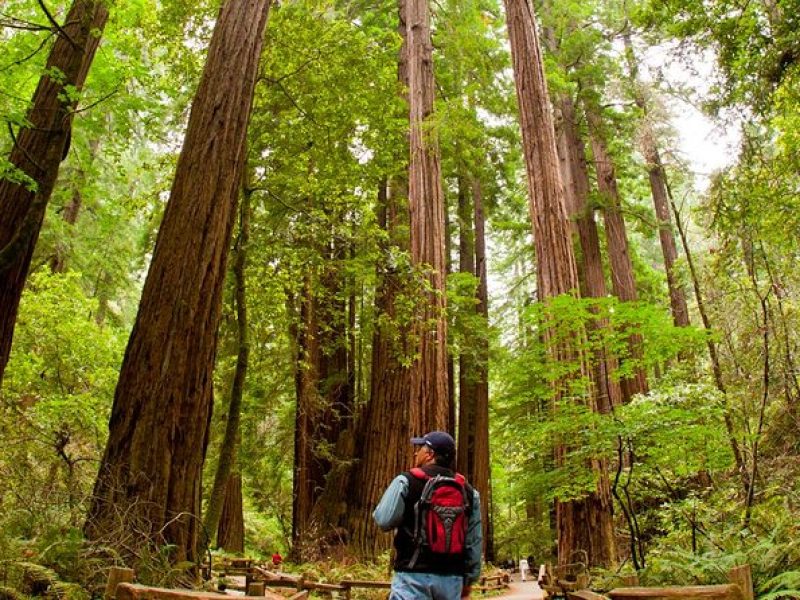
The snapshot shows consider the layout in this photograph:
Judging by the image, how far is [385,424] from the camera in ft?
36.1

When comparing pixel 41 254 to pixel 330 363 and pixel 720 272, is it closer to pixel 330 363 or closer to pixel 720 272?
pixel 330 363

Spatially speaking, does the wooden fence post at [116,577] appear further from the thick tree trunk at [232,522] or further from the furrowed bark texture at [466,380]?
the furrowed bark texture at [466,380]

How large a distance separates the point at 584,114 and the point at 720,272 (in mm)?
10710

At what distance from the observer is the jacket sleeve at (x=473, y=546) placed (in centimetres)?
350

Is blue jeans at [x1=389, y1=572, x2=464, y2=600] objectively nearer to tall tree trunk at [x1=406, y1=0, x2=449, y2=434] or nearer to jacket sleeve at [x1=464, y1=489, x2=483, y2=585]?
jacket sleeve at [x1=464, y1=489, x2=483, y2=585]

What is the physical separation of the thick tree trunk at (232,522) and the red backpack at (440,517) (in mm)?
11221

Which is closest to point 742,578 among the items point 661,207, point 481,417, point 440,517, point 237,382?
point 440,517

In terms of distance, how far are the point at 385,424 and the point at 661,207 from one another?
1288 cm

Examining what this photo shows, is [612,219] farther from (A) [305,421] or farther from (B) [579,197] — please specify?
(A) [305,421]

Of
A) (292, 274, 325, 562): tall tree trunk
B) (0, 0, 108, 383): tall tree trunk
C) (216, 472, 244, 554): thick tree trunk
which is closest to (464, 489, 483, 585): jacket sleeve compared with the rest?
(0, 0, 108, 383): tall tree trunk

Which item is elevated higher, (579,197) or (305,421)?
(579,197)

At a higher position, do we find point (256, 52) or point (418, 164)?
point (418, 164)

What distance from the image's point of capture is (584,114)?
18.6 metres

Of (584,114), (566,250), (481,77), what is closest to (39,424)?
(566,250)
